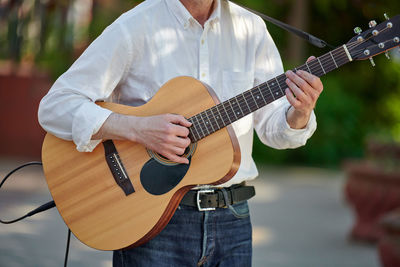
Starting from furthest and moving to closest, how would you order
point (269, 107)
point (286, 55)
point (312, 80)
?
point (286, 55), point (269, 107), point (312, 80)

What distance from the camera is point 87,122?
2170 millimetres

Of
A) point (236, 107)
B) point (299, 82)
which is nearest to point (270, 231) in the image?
point (236, 107)

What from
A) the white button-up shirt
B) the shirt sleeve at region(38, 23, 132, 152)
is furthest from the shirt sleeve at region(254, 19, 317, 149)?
the shirt sleeve at region(38, 23, 132, 152)

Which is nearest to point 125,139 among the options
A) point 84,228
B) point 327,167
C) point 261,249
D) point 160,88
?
point 160,88

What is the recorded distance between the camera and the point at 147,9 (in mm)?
2270

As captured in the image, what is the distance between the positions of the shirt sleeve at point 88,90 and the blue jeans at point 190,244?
17.6 inches

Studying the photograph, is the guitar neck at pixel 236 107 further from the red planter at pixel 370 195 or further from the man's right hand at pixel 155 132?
the red planter at pixel 370 195

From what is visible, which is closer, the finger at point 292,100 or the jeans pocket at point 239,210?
the finger at point 292,100

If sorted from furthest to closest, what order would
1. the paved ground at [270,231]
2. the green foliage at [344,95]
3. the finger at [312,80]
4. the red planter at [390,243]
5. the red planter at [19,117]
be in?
the green foliage at [344,95] → the red planter at [19,117] → the paved ground at [270,231] → the red planter at [390,243] → the finger at [312,80]

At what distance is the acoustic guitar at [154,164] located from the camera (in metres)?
2.11

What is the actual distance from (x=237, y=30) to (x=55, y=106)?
81cm

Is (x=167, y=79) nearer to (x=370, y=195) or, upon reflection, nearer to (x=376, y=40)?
(x=376, y=40)

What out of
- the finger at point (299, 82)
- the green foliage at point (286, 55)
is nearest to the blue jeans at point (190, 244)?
the finger at point (299, 82)

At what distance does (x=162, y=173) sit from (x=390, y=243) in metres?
2.18
